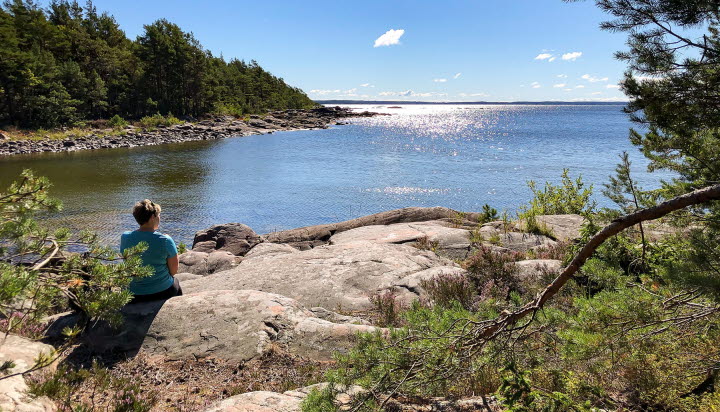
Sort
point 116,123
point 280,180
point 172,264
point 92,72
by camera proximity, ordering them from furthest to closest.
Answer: point 92,72, point 116,123, point 280,180, point 172,264

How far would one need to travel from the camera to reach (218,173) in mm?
35375

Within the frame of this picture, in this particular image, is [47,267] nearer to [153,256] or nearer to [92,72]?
[153,256]

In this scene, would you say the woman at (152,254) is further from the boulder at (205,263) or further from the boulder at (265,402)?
the boulder at (205,263)

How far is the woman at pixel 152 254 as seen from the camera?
5.77 m

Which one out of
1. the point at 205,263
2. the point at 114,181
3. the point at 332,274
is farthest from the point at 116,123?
the point at 332,274

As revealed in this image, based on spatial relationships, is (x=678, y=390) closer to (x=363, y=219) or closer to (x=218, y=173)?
(x=363, y=219)

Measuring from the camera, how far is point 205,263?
39.2 feet

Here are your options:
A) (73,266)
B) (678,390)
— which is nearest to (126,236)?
(73,266)

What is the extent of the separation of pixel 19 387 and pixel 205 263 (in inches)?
333

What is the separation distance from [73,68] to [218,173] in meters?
41.1

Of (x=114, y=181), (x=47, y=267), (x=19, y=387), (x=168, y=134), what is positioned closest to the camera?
(x=47, y=267)

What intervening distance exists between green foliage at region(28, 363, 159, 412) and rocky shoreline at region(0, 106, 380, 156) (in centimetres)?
5153

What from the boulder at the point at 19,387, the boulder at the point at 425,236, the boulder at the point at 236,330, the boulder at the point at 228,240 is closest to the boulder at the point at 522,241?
the boulder at the point at 425,236

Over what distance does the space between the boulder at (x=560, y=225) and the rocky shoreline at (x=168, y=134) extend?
51803mm
